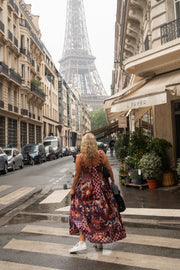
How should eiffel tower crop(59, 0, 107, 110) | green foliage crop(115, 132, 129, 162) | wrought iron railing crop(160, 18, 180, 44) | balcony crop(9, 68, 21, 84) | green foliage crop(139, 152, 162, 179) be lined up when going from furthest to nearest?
eiffel tower crop(59, 0, 107, 110)
balcony crop(9, 68, 21, 84)
green foliage crop(115, 132, 129, 162)
wrought iron railing crop(160, 18, 180, 44)
green foliage crop(139, 152, 162, 179)

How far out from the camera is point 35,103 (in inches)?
1726

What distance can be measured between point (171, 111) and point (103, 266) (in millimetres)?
7780

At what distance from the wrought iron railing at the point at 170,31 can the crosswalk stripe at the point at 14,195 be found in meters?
7.53

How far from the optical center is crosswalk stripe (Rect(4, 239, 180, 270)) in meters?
3.57

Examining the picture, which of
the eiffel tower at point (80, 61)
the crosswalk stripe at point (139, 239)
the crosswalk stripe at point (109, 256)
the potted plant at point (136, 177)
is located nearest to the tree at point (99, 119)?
the eiffel tower at point (80, 61)

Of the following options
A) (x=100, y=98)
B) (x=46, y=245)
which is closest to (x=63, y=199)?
(x=46, y=245)

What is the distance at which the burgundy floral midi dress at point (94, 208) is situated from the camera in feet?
12.9

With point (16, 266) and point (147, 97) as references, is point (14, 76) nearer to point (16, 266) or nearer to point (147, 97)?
point (147, 97)

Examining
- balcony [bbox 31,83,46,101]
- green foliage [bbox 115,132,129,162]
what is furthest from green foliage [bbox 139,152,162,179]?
balcony [bbox 31,83,46,101]

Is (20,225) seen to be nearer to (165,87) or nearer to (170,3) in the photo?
(165,87)

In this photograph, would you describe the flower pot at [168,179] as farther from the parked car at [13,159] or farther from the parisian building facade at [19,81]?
the parisian building facade at [19,81]

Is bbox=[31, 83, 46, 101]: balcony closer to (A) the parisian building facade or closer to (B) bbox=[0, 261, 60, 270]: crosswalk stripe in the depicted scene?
(A) the parisian building facade

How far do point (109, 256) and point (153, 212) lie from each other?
2.71 metres

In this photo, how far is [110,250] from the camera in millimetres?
4105
